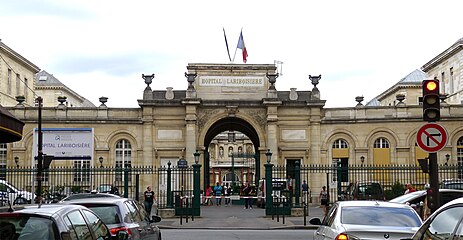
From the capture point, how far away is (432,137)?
13414 millimetres

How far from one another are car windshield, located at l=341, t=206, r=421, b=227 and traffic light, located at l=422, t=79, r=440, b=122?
2077 millimetres

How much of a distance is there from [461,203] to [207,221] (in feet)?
77.4

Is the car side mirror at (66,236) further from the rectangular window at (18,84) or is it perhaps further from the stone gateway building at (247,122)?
the rectangular window at (18,84)

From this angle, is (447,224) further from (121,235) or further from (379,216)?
(121,235)

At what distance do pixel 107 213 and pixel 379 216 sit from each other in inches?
189

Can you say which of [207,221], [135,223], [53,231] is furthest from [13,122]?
[207,221]

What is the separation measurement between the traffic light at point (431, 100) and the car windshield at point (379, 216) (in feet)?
6.81

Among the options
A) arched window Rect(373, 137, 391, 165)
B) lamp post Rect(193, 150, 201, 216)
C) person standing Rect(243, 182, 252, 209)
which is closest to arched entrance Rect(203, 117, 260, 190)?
person standing Rect(243, 182, 252, 209)

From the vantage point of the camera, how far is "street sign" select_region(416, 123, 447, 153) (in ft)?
43.8

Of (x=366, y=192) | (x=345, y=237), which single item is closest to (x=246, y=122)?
(x=366, y=192)

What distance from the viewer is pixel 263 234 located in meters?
23.9

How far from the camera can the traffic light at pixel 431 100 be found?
13.3 m

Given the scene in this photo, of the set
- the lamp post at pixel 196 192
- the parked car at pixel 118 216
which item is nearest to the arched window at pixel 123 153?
the lamp post at pixel 196 192

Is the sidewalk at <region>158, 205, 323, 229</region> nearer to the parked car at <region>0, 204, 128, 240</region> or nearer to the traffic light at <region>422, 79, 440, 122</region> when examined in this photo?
the traffic light at <region>422, 79, 440, 122</region>
